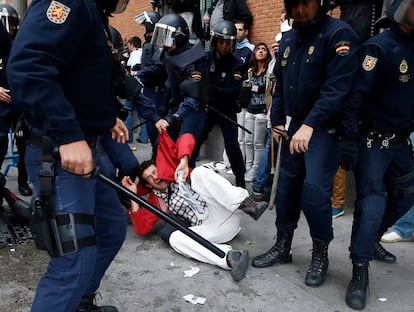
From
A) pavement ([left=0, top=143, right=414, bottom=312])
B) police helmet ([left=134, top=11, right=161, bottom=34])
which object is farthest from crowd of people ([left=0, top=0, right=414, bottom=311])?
police helmet ([left=134, top=11, right=161, bottom=34])

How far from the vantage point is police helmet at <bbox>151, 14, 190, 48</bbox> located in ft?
15.8

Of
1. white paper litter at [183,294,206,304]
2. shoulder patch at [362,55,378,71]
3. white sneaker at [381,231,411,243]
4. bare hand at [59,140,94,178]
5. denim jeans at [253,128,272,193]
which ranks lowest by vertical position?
denim jeans at [253,128,272,193]

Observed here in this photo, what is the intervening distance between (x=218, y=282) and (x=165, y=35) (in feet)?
8.93

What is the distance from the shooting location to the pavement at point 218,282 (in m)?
2.94

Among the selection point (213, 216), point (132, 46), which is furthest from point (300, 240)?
point (132, 46)

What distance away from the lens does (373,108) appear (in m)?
2.99

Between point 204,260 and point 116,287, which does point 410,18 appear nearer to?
point 204,260

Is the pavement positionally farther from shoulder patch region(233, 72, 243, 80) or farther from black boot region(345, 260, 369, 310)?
shoulder patch region(233, 72, 243, 80)

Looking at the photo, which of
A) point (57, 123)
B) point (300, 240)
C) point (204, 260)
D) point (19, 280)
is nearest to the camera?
point (57, 123)

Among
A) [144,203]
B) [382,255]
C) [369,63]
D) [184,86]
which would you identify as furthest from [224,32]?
[144,203]

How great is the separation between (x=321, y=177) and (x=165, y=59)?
2475mm

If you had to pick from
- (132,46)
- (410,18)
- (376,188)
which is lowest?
(132,46)

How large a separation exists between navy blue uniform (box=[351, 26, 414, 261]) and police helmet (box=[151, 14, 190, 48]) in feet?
7.69

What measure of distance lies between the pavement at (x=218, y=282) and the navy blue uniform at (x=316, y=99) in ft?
1.36
